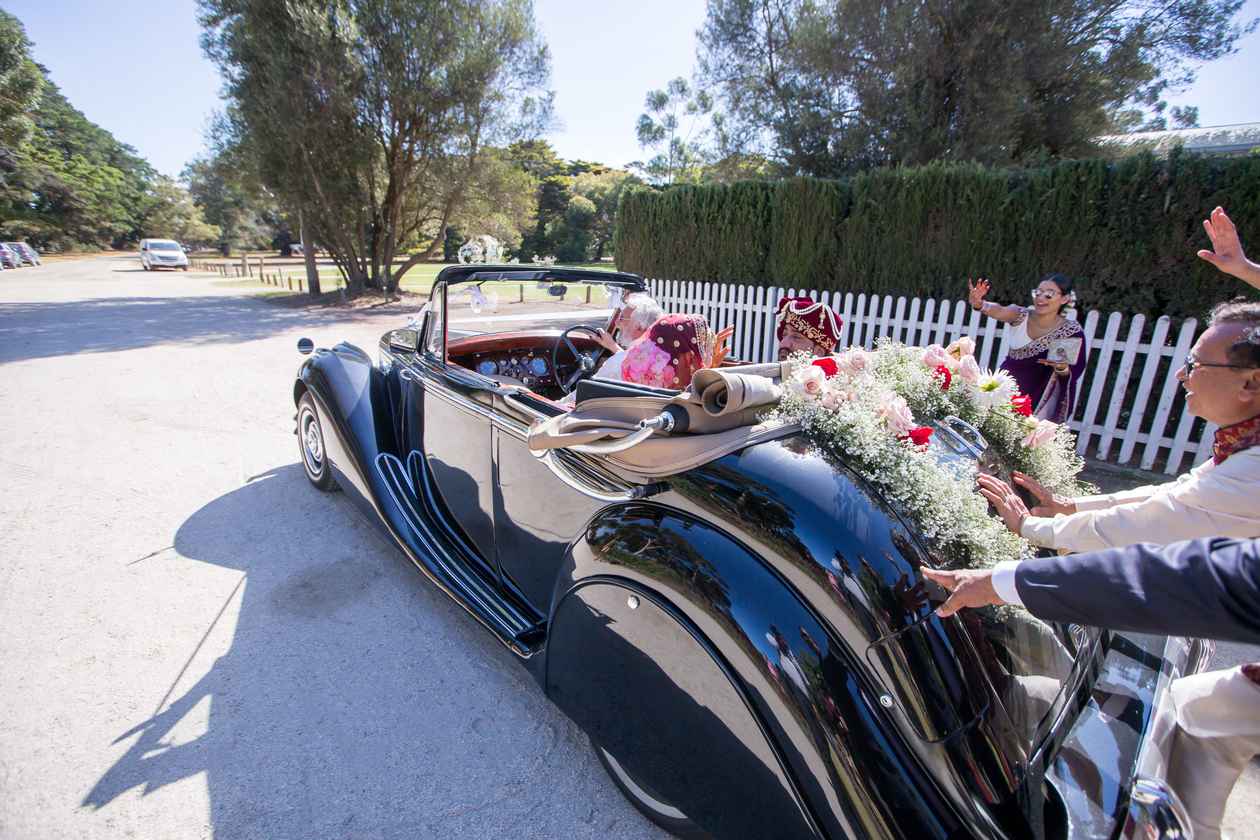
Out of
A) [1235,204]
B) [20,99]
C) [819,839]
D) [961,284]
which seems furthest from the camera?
[20,99]

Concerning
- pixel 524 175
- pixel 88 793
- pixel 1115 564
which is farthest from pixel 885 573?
pixel 524 175

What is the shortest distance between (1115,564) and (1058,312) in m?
3.64

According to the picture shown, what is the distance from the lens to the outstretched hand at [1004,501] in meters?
1.72

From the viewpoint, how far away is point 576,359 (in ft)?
12.7

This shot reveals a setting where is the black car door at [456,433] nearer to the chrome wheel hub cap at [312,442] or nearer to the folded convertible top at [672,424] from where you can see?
the folded convertible top at [672,424]

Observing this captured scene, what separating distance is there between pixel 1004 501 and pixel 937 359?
0.73 meters

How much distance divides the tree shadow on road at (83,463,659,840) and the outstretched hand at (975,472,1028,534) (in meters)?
1.51

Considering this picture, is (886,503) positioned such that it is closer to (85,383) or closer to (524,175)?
(85,383)

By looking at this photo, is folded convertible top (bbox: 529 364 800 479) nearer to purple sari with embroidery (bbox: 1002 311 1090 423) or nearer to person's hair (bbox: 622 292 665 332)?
person's hair (bbox: 622 292 665 332)

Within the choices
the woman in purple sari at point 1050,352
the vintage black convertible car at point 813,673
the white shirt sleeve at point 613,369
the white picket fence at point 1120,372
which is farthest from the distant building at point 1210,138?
the vintage black convertible car at point 813,673

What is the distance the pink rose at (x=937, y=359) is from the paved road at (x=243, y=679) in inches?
69.0

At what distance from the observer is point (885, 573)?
1.38 meters

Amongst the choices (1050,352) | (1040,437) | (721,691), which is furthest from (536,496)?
(1050,352)

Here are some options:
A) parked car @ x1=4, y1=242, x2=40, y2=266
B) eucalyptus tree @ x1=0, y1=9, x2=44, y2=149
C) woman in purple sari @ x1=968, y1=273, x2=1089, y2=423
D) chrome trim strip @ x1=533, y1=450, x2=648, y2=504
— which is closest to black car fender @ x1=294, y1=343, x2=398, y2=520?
chrome trim strip @ x1=533, y1=450, x2=648, y2=504
